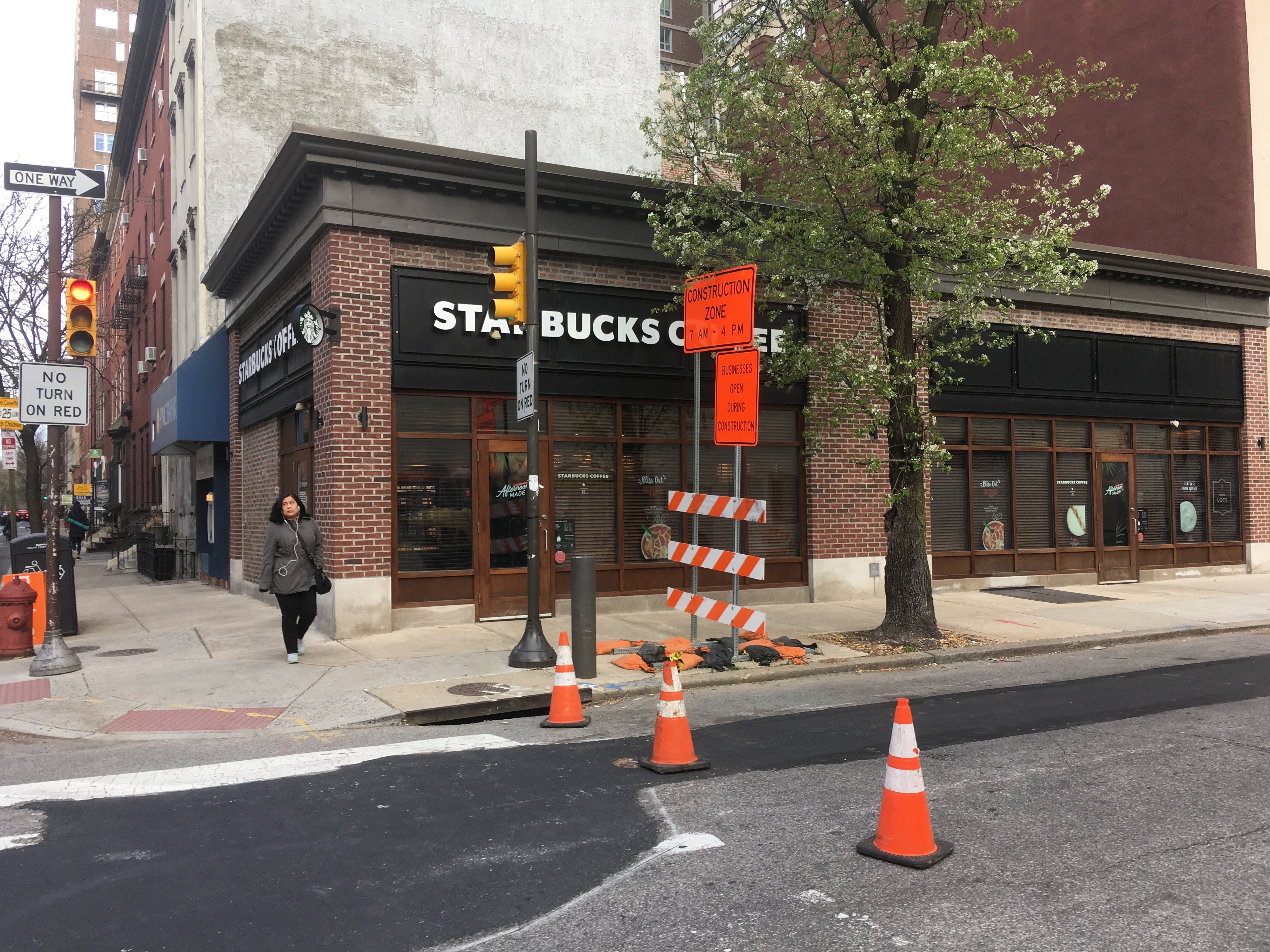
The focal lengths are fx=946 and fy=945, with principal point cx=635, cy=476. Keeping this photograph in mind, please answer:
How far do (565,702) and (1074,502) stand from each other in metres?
13.3

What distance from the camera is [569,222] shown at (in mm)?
12930

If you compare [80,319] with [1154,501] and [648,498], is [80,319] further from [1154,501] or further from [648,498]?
[1154,501]

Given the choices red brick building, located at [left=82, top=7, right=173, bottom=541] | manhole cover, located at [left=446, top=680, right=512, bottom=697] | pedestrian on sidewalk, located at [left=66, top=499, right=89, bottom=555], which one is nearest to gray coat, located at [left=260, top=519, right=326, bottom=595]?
manhole cover, located at [left=446, top=680, right=512, bottom=697]

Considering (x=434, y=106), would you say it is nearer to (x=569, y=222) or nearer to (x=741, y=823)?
(x=569, y=222)

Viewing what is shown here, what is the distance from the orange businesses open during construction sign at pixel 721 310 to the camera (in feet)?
32.5

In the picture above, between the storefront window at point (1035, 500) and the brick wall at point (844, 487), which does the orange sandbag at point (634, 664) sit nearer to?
the brick wall at point (844, 487)

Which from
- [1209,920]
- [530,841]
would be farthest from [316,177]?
[1209,920]

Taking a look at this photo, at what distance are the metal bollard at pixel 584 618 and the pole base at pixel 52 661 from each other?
5.27 m

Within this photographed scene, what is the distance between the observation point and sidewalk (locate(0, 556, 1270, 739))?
789 centimetres

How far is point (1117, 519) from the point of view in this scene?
58.3 ft

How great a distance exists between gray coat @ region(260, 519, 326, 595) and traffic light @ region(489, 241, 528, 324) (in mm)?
3245

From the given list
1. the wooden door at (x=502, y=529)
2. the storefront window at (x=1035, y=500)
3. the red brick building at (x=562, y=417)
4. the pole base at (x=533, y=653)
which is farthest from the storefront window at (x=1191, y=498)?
the pole base at (x=533, y=653)

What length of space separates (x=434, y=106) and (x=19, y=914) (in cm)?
1811

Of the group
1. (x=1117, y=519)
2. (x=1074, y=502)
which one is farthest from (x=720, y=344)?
(x=1117, y=519)
